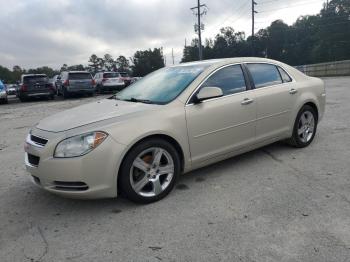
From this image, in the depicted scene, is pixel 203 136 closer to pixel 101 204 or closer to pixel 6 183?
pixel 101 204

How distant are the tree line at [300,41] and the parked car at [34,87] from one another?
165 feet

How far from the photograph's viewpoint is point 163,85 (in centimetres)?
470

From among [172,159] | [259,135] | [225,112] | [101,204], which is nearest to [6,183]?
[101,204]

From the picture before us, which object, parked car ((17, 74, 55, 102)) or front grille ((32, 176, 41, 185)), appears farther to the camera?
parked car ((17, 74, 55, 102))

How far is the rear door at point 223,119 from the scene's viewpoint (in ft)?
13.9

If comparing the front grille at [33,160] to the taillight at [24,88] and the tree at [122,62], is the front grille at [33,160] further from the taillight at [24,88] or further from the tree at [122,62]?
the tree at [122,62]

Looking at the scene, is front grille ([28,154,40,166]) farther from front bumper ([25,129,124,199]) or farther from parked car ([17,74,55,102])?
parked car ([17,74,55,102])

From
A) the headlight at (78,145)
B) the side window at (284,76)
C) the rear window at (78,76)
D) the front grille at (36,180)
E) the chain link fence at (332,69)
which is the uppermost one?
the side window at (284,76)

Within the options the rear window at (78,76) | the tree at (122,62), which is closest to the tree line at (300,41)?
the tree at (122,62)

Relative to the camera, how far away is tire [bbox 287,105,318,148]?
18.2ft

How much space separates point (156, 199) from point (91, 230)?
0.83 m

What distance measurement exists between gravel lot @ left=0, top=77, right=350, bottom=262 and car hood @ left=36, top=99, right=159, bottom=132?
0.91 meters

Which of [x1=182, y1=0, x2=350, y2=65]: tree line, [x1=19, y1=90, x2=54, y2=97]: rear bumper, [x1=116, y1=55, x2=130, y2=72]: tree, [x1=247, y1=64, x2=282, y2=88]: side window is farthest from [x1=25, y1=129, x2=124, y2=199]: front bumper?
[x1=116, y1=55, x2=130, y2=72]: tree

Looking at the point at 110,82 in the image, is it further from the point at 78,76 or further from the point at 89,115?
the point at 89,115
